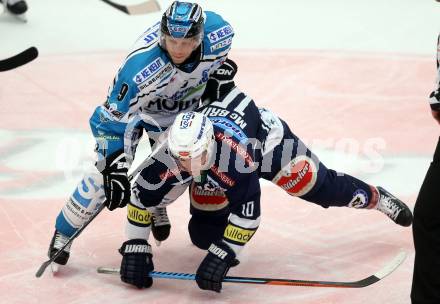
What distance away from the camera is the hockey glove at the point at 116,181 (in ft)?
12.0


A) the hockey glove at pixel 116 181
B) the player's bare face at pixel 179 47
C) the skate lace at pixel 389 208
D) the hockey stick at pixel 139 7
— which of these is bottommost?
the hockey stick at pixel 139 7

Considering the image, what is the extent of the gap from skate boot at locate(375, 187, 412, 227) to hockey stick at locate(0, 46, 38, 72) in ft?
8.86

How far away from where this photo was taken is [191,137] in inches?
134

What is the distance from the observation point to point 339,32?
6805mm

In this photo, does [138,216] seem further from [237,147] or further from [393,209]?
[393,209]

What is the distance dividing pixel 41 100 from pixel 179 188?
2122mm

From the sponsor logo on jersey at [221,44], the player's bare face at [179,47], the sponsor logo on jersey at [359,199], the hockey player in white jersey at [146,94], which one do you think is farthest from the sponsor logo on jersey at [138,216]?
the sponsor logo on jersey at [359,199]

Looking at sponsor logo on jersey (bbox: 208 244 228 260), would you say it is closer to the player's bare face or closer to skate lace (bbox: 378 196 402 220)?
the player's bare face

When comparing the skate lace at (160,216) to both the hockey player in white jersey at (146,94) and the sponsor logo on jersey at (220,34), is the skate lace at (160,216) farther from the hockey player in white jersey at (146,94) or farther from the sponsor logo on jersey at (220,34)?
the sponsor logo on jersey at (220,34)

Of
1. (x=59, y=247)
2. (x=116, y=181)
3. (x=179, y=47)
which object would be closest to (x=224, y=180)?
(x=116, y=181)

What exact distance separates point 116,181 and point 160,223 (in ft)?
1.49

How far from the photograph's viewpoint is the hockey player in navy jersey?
3521mm

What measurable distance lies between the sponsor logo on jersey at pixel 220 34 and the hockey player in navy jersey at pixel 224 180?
129 millimetres

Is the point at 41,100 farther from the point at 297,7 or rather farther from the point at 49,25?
the point at 297,7
